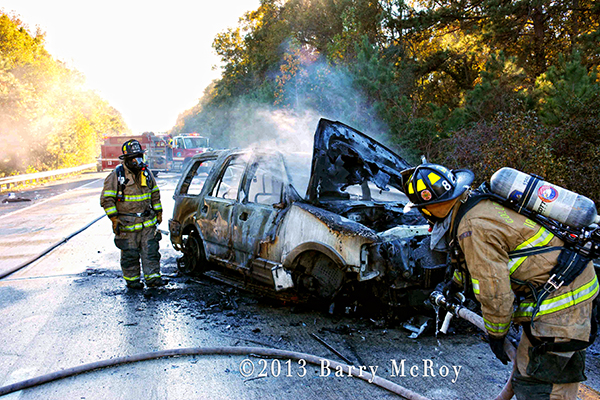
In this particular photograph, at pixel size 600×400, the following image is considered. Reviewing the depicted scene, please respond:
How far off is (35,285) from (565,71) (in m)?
10.5

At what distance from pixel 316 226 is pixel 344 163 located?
3.74 ft

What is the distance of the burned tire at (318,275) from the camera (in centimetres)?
452

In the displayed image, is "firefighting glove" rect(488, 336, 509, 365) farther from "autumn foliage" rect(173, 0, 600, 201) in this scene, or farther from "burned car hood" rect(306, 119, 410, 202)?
"autumn foliage" rect(173, 0, 600, 201)

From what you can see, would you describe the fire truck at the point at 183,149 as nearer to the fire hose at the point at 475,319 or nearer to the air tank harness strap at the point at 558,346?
the fire hose at the point at 475,319

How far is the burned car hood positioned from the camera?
4996mm

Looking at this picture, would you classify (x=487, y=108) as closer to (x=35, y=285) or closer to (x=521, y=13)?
(x=521, y=13)

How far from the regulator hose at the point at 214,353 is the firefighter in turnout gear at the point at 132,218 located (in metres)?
2.25

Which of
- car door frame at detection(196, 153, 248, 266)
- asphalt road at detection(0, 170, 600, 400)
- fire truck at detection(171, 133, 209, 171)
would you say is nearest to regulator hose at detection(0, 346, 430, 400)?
asphalt road at detection(0, 170, 600, 400)

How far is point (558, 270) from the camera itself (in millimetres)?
2312

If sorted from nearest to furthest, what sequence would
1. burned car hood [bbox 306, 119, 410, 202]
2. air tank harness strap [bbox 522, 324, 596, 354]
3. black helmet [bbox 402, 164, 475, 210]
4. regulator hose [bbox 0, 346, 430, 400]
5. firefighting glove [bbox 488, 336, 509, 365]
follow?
air tank harness strap [bbox 522, 324, 596, 354] < firefighting glove [bbox 488, 336, 509, 365] < black helmet [bbox 402, 164, 475, 210] < regulator hose [bbox 0, 346, 430, 400] < burned car hood [bbox 306, 119, 410, 202]

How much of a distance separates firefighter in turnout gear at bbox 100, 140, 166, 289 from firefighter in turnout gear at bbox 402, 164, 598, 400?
15.0ft

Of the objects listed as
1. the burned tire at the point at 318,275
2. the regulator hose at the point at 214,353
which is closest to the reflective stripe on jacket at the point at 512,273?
the regulator hose at the point at 214,353

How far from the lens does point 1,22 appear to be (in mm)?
29750

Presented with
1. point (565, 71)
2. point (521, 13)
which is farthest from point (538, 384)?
point (521, 13)
